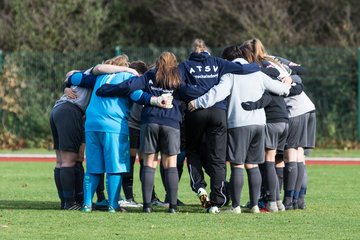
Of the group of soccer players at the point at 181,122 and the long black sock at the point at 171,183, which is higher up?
the group of soccer players at the point at 181,122

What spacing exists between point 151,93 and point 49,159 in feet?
35.4

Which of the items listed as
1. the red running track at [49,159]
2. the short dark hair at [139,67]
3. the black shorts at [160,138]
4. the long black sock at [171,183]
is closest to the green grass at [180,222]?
the long black sock at [171,183]

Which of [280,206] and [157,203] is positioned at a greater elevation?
[280,206]

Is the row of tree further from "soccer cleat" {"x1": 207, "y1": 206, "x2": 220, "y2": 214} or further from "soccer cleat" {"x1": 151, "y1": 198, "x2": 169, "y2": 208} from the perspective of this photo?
"soccer cleat" {"x1": 207, "y1": 206, "x2": 220, "y2": 214}

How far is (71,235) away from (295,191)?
3.84 meters

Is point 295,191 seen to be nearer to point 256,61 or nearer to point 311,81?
point 256,61

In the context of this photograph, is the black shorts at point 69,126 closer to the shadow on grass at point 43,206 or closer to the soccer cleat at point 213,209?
the shadow on grass at point 43,206

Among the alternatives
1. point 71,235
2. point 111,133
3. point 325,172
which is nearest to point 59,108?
point 111,133

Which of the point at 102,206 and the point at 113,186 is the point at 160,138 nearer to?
the point at 113,186

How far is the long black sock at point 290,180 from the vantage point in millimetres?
13305

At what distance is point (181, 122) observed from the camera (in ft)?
42.1

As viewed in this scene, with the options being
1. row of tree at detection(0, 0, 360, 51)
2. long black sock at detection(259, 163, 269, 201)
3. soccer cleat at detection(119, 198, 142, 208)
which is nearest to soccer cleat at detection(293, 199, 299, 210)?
long black sock at detection(259, 163, 269, 201)

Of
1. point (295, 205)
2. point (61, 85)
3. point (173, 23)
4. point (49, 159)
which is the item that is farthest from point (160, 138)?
point (173, 23)

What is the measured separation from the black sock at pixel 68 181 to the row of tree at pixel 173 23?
1720 centimetres
